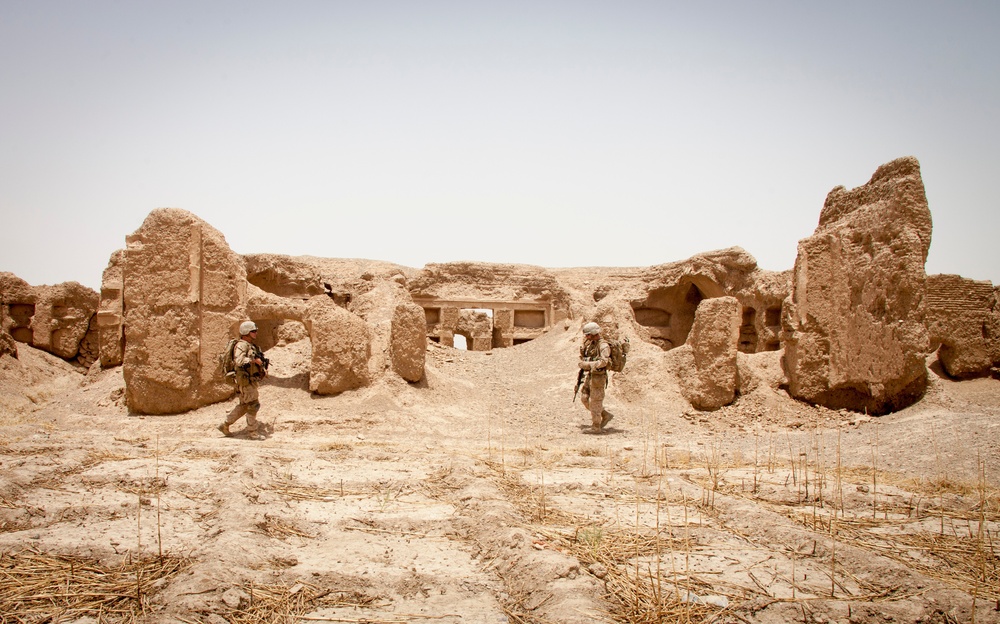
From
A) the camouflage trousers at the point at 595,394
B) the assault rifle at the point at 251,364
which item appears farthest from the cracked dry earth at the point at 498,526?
the assault rifle at the point at 251,364

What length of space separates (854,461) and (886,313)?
3933 millimetres

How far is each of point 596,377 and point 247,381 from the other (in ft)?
17.7

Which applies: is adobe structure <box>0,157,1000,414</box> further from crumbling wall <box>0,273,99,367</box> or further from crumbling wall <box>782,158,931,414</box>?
crumbling wall <box>0,273,99,367</box>

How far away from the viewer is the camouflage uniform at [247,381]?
959cm

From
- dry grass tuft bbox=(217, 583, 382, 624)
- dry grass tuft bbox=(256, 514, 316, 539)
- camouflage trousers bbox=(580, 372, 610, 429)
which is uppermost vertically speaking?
camouflage trousers bbox=(580, 372, 610, 429)

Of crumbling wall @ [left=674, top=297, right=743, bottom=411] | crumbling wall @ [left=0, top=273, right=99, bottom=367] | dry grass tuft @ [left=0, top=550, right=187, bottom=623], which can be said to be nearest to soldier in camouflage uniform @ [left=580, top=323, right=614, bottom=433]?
crumbling wall @ [left=674, top=297, right=743, bottom=411]

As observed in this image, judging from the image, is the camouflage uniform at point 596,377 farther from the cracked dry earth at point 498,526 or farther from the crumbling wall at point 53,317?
the crumbling wall at point 53,317

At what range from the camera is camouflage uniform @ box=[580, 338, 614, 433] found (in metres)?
10.1

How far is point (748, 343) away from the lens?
19.7 meters

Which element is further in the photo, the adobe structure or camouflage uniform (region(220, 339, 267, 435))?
the adobe structure

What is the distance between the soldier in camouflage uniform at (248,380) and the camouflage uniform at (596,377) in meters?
5.09

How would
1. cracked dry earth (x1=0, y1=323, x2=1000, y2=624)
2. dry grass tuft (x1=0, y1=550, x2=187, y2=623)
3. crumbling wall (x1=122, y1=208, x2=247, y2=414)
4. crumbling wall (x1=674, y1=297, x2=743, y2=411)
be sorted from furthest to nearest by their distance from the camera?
crumbling wall (x1=674, y1=297, x2=743, y2=411) → crumbling wall (x1=122, y1=208, x2=247, y2=414) → cracked dry earth (x1=0, y1=323, x2=1000, y2=624) → dry grass tuft (x1=0, y1=550, x2=187, y2=623)

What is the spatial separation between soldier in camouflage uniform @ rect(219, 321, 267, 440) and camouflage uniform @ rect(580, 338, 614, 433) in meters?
5.09

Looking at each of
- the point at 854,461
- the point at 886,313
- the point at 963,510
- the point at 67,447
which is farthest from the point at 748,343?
the point at 67,447
